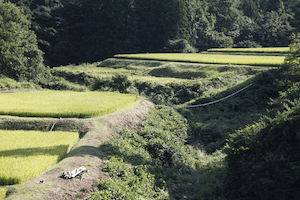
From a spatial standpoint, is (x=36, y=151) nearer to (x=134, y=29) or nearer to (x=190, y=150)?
(x=190, y=150)

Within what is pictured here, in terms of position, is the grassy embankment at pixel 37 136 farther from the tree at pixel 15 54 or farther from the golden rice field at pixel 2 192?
the tree at pixel 15 54

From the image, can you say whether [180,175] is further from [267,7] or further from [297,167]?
[267,7]

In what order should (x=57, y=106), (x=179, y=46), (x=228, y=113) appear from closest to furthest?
1. (x=57, y=106)
2. (x=228, y=113)
3. (x=179, y=46)

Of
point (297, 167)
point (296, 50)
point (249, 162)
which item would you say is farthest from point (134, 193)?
point (296, 50)

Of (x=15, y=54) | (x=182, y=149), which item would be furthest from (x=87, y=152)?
(x=15, y=54)

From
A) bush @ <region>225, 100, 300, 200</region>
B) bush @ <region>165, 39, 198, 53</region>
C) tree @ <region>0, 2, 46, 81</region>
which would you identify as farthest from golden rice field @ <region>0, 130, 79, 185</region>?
bush @ <region>165, 39, 198, 53</region>

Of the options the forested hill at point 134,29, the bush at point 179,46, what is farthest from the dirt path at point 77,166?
the forested hill at point 134,29
